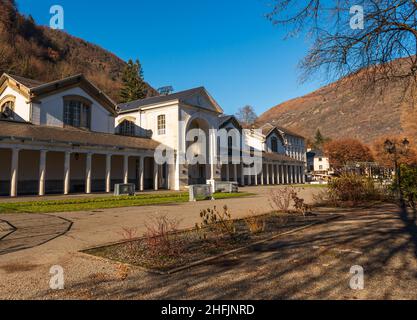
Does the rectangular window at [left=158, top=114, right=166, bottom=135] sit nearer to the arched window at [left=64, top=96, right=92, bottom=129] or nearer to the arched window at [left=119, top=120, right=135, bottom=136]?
the arched window at [left=119, top=120, right=135, bottom=136]

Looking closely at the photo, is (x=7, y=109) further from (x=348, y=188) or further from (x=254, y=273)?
(x=254, y=273)

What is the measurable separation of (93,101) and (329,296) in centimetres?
3161

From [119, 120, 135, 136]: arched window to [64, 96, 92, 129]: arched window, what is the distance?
335 inches

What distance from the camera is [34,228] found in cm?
891

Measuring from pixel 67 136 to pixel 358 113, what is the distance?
2374 centimetres

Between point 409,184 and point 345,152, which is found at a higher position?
point 345,152

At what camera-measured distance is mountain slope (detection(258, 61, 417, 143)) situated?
Answer: 28.8 ft

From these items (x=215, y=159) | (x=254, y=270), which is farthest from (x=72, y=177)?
(x=254, y=270)

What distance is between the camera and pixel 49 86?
2708 centimetres

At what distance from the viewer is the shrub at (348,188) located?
1498 centimetres

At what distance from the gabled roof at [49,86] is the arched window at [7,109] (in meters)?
1.80

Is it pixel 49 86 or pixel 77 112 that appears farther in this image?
pixel 77 112

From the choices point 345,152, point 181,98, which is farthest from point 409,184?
point 345,152
